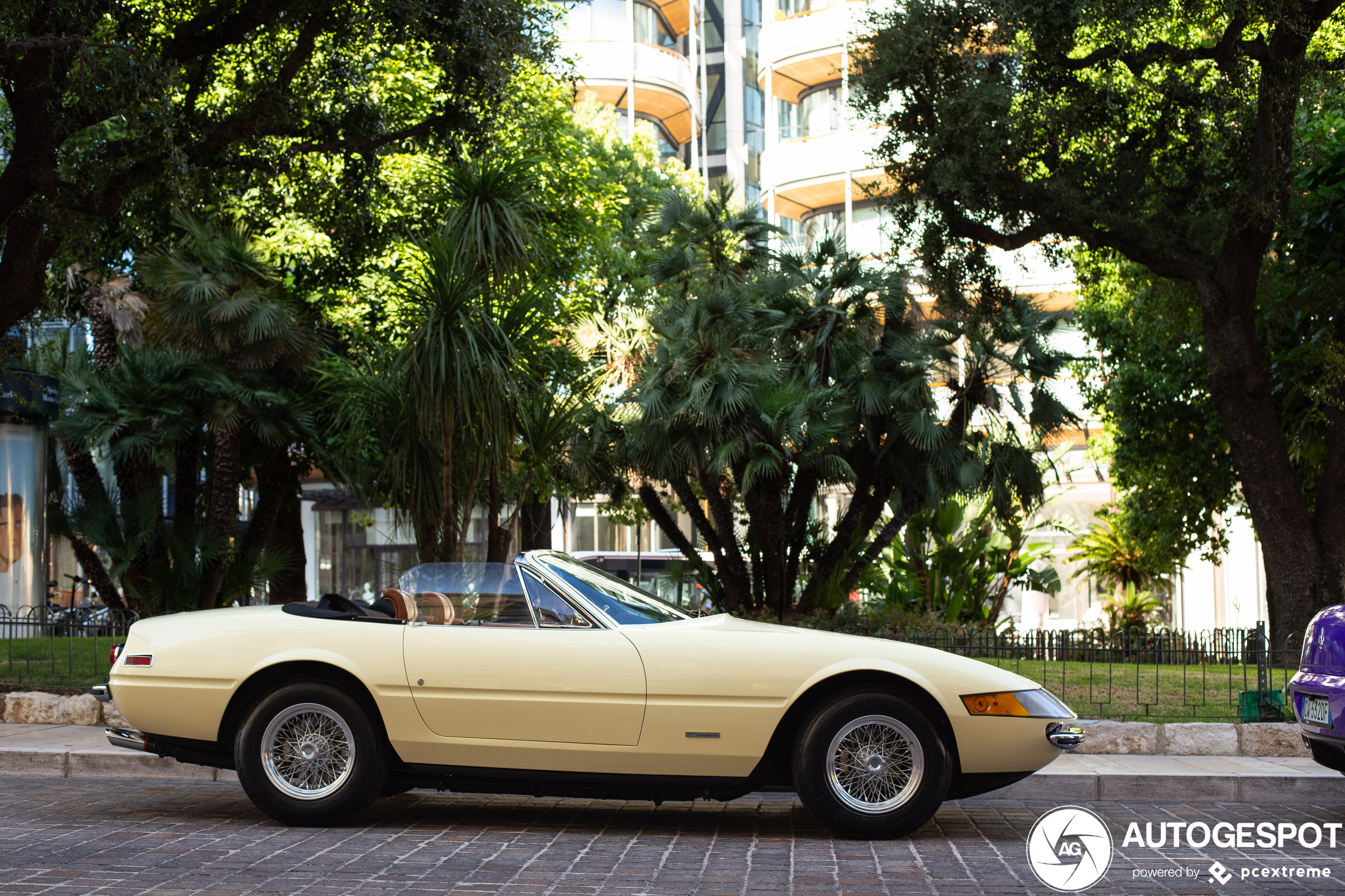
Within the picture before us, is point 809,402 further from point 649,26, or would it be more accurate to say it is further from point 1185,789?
point 649,26

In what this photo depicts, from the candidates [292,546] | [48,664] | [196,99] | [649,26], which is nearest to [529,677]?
[48,664]

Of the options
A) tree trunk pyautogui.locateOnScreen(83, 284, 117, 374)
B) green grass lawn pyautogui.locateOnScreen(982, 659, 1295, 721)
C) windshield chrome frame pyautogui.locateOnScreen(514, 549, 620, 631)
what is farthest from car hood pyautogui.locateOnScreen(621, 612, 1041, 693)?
tree trunk pyautogui.locateOnScreen(83, 284, 117, 374)

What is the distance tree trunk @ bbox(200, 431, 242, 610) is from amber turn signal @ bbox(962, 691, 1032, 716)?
40.9 ft

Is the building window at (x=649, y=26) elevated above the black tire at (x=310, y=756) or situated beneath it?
elevated above

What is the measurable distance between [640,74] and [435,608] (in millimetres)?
33125

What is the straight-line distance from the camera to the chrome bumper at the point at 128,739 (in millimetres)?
6227

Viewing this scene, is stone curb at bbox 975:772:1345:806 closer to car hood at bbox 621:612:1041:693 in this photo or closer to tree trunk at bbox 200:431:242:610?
car hood at bbox 621:612:1041:693

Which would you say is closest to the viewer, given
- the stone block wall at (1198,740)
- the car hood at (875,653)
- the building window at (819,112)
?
the car hood at (875,653)

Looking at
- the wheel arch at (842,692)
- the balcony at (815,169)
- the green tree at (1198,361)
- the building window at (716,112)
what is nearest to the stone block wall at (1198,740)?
the wheel arch at (842,692)

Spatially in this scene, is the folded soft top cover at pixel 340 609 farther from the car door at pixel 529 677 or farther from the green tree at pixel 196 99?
the green tree at pixel 196 99

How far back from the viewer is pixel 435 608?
6.20 metres

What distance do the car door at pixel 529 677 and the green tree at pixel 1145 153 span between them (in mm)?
8652

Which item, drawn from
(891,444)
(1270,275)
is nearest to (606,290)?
(891,444)

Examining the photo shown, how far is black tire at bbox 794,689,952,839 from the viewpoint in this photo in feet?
18.6
